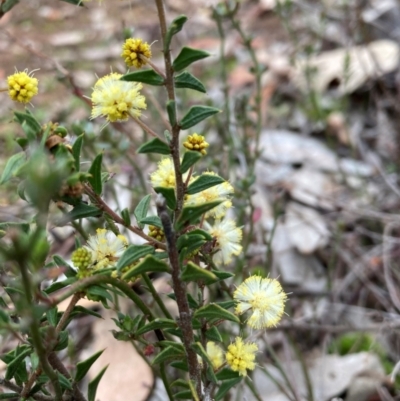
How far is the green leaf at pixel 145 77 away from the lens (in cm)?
75

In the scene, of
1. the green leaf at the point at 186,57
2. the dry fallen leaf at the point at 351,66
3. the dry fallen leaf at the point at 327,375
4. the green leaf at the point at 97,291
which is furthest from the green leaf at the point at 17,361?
the dry fallen leaf at the point at 351,66

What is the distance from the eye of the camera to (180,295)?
32.4 inches

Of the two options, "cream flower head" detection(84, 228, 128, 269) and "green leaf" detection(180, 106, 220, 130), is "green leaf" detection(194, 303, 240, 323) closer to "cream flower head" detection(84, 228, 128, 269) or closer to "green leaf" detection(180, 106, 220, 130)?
"cream flower head" detection(84, 228, 128, 269)

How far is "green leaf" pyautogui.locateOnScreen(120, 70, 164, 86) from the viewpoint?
75 centimetres

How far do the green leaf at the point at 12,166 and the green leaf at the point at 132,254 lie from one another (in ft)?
0.58

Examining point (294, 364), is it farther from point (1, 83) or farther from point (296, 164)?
point (1, 83)

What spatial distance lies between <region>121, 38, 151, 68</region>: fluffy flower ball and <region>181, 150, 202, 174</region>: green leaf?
139 mm

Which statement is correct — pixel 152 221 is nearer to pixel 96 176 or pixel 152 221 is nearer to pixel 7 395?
pixel 96 176

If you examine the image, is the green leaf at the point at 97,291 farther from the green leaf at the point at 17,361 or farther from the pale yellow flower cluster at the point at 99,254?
the green leaf at the point at 17,361

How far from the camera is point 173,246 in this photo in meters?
0.77

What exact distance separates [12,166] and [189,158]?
232mm

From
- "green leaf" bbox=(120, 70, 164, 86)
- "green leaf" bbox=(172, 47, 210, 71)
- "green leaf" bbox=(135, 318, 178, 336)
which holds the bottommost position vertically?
"green leaf" bbox=(135, 318, 178, 336)

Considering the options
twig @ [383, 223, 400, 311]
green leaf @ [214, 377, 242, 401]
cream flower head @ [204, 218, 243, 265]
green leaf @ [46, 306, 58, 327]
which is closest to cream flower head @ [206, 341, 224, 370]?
green leaf @ [214, 377, 242, 401]

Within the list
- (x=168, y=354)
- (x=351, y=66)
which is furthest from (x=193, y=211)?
(x=351, y=66)
